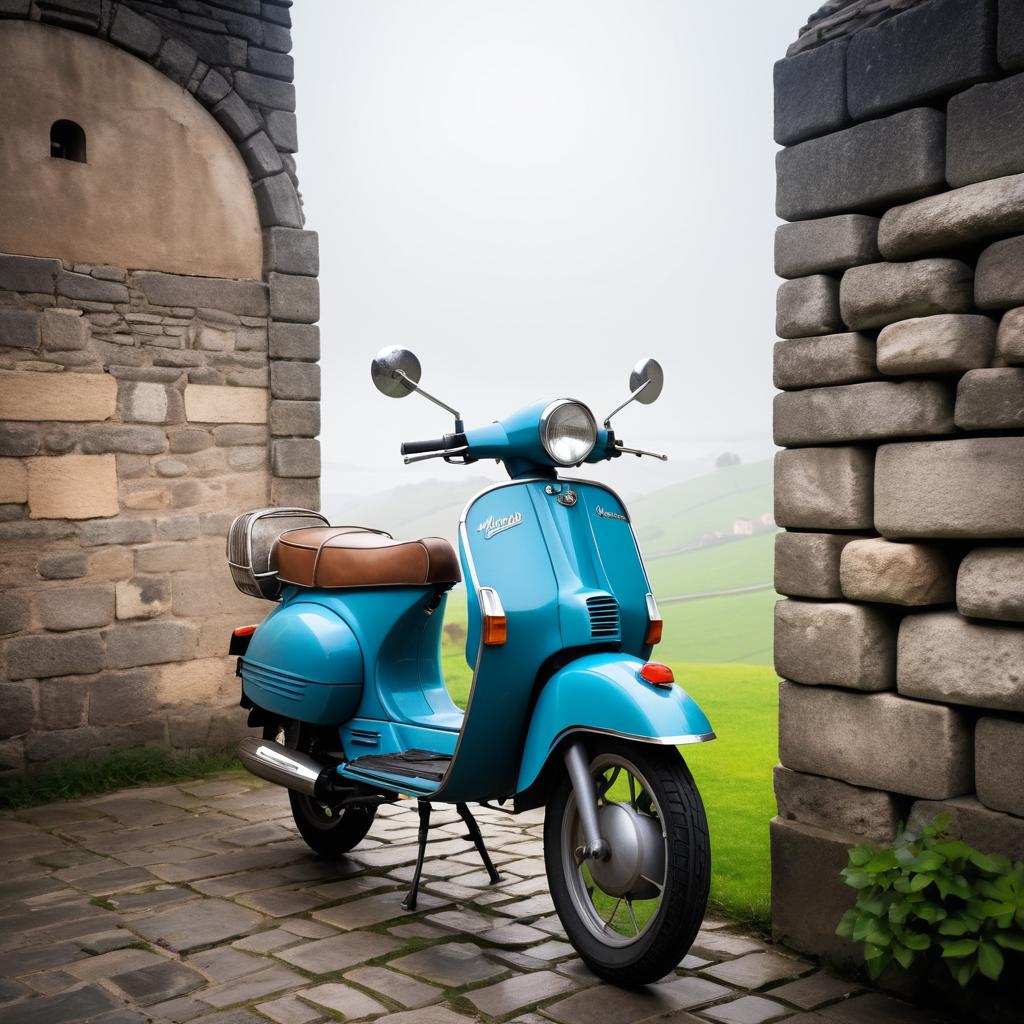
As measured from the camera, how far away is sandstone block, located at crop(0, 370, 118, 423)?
5242 mm

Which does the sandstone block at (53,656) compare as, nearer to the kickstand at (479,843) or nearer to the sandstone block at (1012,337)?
the kickstand at (479,843)

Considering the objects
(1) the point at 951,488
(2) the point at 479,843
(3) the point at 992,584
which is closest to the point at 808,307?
(1) the point at 951,488

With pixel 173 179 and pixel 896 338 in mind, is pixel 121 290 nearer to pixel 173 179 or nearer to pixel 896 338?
pixel 173 179

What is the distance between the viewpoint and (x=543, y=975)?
9.96ft

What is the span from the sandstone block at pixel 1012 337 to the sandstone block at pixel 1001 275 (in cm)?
3

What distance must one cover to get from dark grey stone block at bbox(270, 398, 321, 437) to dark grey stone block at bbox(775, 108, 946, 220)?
3.39 metres

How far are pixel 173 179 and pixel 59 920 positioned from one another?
3.67 m

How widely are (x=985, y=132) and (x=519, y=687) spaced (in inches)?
71.8

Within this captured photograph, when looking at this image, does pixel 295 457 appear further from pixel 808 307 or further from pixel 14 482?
pixel 808 307

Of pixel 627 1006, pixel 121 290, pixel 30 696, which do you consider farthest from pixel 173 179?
pixel 627 1006

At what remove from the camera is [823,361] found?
122 inches

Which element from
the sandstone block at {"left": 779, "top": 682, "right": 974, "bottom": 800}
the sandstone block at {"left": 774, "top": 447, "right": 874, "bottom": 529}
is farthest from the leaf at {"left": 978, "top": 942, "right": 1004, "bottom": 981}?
the sandstone block at {"left": 774, "top": 447, "right": 874, "bottom": 529}

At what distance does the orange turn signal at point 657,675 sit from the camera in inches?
115

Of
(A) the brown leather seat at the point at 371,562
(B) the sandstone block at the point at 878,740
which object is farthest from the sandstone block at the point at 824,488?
(A) the brown leather seat at the point at 371,562
